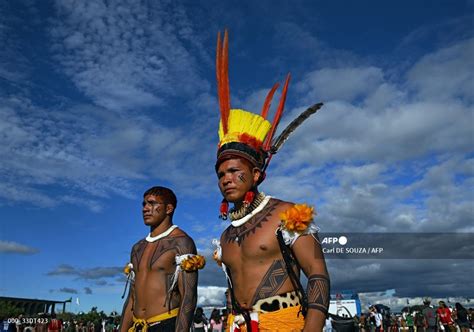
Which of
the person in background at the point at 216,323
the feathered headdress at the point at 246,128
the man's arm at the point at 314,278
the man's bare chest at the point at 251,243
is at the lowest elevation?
the man's arm at the point at 314,278

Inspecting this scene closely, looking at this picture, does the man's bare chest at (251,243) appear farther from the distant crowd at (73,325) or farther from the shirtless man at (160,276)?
the distant crowd at (73,325)

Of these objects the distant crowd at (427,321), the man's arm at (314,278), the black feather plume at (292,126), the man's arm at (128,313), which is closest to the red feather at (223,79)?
the black feather plume at (292,126)

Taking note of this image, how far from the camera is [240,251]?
3568mm

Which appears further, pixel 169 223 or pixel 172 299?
pixel 169 223

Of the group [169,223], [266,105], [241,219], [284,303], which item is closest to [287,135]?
[266,105]

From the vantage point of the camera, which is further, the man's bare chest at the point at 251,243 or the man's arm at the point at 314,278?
the man's bare chest at the point at 251,243

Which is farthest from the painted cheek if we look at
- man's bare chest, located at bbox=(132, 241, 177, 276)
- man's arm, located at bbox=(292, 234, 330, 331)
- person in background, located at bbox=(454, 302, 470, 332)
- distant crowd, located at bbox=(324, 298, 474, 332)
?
person in background, located at bbox=(454, 302, 470, 332)

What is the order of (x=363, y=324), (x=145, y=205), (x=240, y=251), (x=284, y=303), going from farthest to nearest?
(x=363, y=324) < (x=145, y=205) < (x=240, y=251) < (x=284, y=303)

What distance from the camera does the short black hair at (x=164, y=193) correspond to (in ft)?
19.2

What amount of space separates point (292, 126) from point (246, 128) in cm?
52

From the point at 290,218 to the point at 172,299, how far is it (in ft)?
8.21

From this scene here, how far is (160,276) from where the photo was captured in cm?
542

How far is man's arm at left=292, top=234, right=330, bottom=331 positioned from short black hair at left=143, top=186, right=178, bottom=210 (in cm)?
286

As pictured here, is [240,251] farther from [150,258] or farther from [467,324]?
[467,324]
